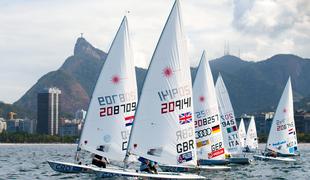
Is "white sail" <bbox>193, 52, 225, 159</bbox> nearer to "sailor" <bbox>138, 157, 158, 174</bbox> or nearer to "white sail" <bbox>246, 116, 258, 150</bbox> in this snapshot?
"sailor" <bbox>138, 157, 158, 174</bbox>

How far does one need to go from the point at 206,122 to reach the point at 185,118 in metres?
18.6

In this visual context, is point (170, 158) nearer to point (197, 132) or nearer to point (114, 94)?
point (114, 94)

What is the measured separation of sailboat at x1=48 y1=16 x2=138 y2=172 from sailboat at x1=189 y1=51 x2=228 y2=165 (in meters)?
13.6

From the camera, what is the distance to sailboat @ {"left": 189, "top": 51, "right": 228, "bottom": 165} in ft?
195

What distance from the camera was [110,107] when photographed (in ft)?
156

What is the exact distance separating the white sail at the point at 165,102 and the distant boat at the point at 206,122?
57.0 feet

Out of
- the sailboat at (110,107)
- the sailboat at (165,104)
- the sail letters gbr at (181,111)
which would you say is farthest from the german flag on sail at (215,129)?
the sailboat at (165,104)

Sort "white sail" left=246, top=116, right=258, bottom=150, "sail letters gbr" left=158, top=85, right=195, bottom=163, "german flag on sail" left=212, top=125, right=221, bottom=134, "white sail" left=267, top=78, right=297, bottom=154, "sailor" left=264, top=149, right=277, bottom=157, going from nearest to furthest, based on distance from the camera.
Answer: "sail letters gbr" left=158, top=85, right=195, bottom=163, "german flag on sail" left=212, top=125, right=221, bottom=134, "sailor" left=264, top=149, right=277, bottom=157, "white sail" left=267, top=78, right=297, bottom=154, "white sail" left=246, top=116, right=258, bottom=150

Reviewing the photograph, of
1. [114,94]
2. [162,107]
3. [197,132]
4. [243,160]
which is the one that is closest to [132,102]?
[114,94]

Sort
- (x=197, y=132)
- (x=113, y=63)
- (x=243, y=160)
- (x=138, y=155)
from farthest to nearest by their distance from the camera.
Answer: (x=243, y=160) → (x=197, y=132) → (x=113, y=63) → (x=138, y=155)

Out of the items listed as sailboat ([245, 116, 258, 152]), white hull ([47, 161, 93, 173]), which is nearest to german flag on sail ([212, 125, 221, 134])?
white hull ([47, 161, 93, 173])

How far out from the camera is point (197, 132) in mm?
60156

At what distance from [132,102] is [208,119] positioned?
14430mm

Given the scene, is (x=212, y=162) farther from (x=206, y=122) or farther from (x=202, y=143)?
(x=206, y=122)
